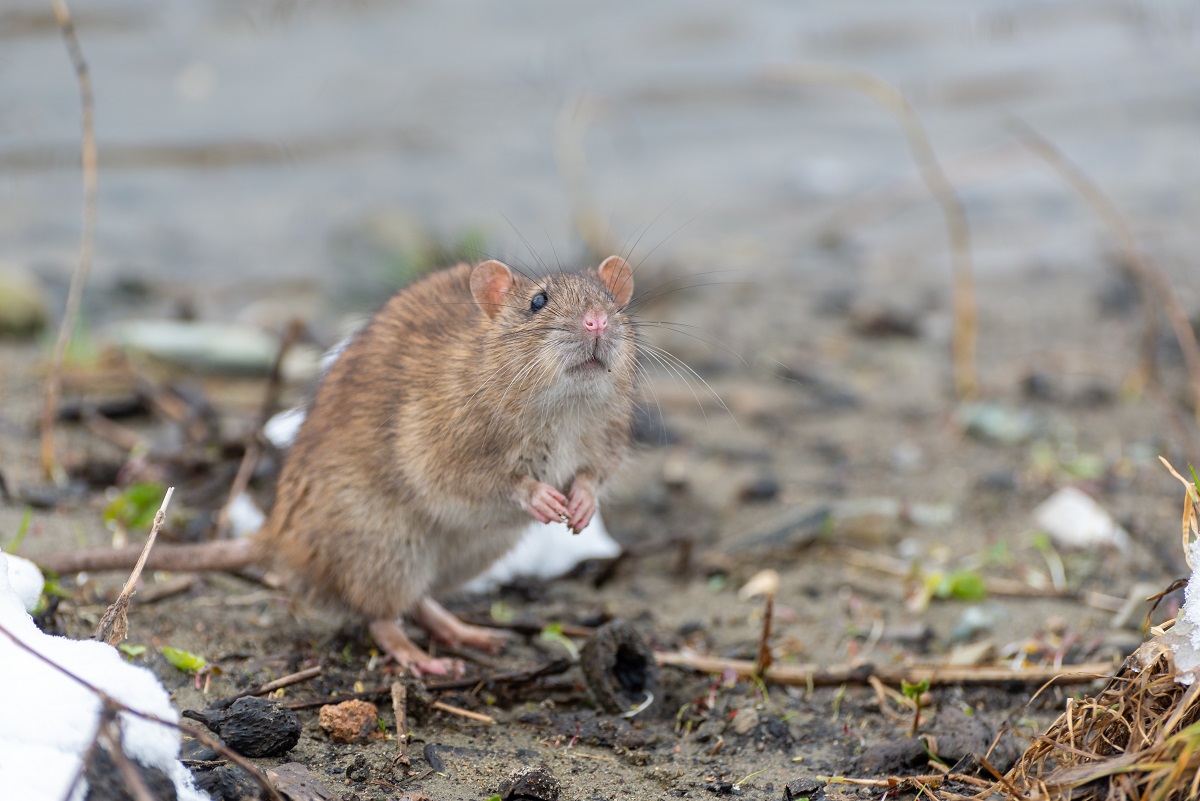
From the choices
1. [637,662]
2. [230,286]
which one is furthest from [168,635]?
[230,286]

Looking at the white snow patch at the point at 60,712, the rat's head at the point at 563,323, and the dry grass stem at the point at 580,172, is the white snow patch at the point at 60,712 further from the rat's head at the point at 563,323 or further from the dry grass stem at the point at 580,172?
the dry grass stem at the point at 580,172

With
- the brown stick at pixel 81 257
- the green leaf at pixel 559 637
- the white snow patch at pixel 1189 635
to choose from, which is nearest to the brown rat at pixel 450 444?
the green leaf at pixel 559 637

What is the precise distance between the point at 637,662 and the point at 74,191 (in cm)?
957

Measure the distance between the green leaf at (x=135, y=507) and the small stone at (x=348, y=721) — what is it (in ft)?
5.59

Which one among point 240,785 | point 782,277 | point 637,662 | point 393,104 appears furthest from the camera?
point 393,104

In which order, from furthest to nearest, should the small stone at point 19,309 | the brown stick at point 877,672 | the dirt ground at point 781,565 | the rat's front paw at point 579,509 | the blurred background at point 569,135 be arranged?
the blurred background at point 569,135 → the small stone at point 19,309 → the rat's front paw at point 579,509 → the brown stick at point 877,672 → the dirt ground at point 781,565

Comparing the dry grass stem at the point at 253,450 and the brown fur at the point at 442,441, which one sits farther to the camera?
the dry grass stem at the point at 253,450

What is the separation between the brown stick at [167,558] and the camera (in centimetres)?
423

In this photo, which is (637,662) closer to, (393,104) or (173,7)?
(393,104)

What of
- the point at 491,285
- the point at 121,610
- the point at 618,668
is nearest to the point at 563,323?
the point at 491,285

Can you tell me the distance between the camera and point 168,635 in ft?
13.3

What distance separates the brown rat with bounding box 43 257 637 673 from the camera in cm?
403

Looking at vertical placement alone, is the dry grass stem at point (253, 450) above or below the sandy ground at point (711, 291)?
above

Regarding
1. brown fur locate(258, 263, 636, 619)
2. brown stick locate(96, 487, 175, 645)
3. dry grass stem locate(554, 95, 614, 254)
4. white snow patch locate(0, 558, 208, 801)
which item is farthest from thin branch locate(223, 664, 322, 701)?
dry grass stem locate(554, 95, 614, 254)
